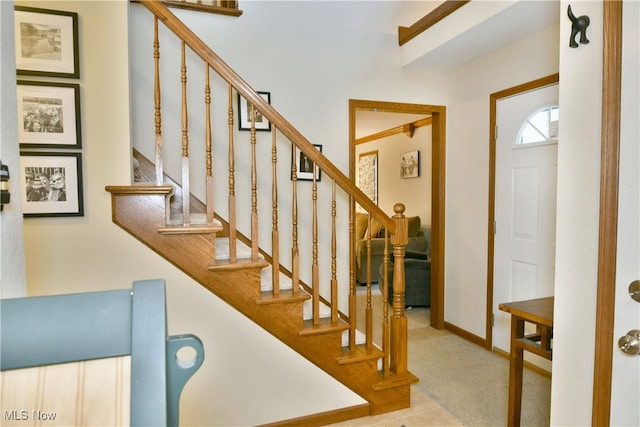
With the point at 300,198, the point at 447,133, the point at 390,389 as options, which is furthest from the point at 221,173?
the point at 447,133

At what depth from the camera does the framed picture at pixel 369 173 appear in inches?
258

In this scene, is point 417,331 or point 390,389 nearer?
point 390,389

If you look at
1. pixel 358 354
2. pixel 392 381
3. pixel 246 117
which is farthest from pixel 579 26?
pixel 246 117

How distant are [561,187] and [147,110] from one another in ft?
8.09

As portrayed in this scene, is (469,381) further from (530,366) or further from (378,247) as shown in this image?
(378,247)

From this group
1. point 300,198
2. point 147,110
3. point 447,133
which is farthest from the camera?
point 447,133

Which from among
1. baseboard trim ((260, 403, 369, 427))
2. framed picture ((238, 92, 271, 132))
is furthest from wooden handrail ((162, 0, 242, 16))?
baseboard trim ((260, 403, 369, 427))

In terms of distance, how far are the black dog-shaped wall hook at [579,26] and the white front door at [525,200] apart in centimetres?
154

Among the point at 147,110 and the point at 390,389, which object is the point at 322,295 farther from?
the point at 147,110

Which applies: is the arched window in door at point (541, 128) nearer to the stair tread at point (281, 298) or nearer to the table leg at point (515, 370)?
the table leg at point (515, 370)

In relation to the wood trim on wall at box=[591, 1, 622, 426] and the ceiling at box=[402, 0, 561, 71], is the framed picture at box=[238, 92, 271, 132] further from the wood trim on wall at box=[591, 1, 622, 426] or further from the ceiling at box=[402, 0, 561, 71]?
the wood trim on wall at box=[591, 1, 622, 426]

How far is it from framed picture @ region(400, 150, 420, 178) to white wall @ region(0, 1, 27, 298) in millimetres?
4864

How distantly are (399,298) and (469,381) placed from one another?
0.98 metres

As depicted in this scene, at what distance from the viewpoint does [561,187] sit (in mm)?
1250
